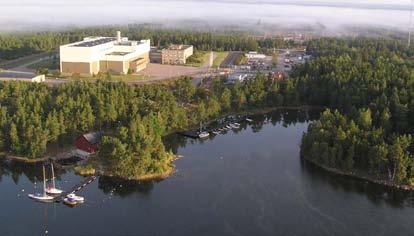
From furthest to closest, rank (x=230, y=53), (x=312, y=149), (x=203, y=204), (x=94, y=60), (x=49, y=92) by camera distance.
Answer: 1. (x=230, y=53)
2. (x=94, y=60)
3. (x=49, y=92)
4. (x=312, y=149)
5. (x=203, y=204)

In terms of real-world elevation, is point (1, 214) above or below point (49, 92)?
below

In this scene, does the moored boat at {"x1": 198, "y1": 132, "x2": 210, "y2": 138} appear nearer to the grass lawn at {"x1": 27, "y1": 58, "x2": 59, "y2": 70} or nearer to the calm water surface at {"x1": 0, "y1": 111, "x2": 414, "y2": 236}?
the calm water surface at {"x1": 0, "y1": 111, "x2": 414, "y2": 236}

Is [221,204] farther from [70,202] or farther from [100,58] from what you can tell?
[100,58]

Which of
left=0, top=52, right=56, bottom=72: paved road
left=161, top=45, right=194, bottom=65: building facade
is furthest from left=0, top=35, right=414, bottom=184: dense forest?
left=0, top=52, right=56, bottom=72: paved road

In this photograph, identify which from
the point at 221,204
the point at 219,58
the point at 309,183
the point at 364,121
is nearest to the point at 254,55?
the point at 219,58

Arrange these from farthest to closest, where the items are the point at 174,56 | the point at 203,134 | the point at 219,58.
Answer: the point at 219,58 → the point at 174,56 → the point at 203,134

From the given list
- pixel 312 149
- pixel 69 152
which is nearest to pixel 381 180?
pixel 312 149

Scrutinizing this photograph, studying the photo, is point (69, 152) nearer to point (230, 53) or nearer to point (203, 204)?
point (203, 204)
